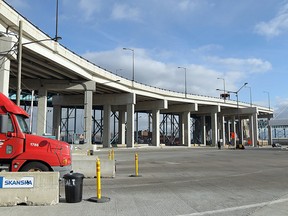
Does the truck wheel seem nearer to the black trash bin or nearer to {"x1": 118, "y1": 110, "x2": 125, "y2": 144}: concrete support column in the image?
the black trash bin

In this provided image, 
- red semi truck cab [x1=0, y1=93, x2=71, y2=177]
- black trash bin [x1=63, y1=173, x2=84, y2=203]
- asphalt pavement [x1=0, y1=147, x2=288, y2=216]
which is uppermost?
red semi truck cab [x1=0, y1=93, x2=71, y2=177]

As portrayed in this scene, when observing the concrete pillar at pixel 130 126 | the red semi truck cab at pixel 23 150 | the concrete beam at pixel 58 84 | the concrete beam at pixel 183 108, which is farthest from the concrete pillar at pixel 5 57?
the concrete beam at pixel 183 108

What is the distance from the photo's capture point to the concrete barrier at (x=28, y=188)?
8.65 metres

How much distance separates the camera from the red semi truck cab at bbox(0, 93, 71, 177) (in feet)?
35.2

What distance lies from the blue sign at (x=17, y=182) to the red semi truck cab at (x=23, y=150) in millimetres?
1997

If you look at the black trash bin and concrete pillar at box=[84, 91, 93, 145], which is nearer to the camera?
the black trash bin

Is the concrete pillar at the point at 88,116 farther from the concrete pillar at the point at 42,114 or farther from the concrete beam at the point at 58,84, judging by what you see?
the concrete pillar at the point at 42,114

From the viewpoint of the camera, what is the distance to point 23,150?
35.5 feet

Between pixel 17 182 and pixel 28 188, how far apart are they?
0.34m

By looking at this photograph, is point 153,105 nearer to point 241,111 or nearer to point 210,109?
point 210,109

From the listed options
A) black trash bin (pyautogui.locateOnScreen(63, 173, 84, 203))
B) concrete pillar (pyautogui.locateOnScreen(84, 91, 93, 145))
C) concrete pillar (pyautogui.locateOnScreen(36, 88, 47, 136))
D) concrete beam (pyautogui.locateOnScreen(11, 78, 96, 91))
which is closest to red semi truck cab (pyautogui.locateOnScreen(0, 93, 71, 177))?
black trash bin (pyautogui.locateOnScreen(63, 173, 84, 203))

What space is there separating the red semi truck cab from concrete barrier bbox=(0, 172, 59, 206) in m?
2.00

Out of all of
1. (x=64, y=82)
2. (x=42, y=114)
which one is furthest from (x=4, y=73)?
(x=64, y=82)

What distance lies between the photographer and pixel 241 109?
94.6 m
